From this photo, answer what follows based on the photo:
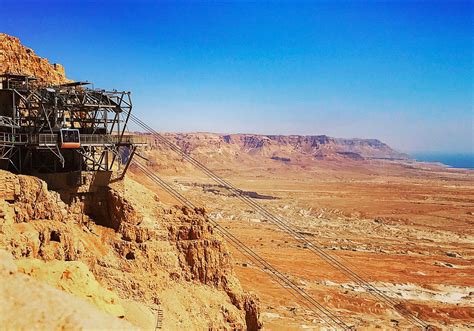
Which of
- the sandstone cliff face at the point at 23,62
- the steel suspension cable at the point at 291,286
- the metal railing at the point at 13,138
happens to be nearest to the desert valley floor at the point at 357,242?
the steel suspension cable at the point at 291,286

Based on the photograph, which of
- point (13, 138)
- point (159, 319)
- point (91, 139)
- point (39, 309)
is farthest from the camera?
point (91, 139)

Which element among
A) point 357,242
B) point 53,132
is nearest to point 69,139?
point 53,132

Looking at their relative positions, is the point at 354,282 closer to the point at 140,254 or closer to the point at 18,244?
the point at 140,254

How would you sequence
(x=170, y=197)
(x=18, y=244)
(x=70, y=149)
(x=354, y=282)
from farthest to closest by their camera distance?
(x=170, y=197) < (x=354, y=282) < (x=70, y=149) < (x=18, y=244)

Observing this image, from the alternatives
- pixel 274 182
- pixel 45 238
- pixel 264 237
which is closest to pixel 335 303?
pixel 264 237

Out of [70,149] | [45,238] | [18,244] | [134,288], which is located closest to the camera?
[18,244]

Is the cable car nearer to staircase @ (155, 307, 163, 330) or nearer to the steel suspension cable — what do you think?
staircase @ (155, 307, 163, 330)

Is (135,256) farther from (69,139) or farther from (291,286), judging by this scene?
(291,286)
